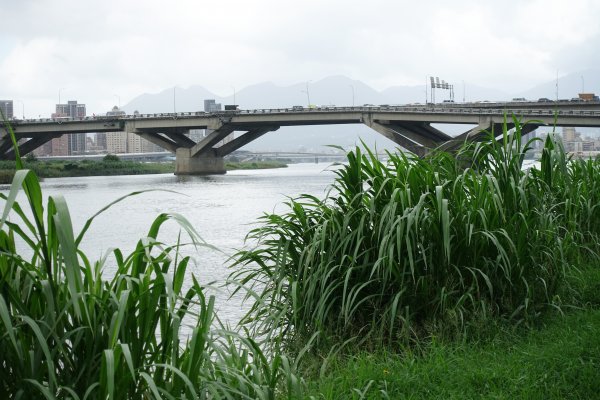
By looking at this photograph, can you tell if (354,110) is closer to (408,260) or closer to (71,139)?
(408,260)

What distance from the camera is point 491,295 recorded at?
6.10m

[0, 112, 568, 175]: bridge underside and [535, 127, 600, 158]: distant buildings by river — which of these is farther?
[0, 112, 568, 175]: bridge underside

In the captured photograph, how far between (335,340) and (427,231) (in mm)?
1040

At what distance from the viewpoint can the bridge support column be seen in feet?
263

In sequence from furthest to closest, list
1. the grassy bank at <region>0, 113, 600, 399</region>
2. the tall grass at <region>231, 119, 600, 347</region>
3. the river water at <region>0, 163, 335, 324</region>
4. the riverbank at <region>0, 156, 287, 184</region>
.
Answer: the riverbank at <region>0, 156, 287, 184</region>
the river water at <region>0, 163, 335, 324</region>
the tall grass at <region>231, 119, 600, 347</region>
the grassy bank at <region>0, 113, 600, 399</region>

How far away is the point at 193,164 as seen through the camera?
265 feet

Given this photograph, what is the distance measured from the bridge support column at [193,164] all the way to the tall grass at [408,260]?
241 feet

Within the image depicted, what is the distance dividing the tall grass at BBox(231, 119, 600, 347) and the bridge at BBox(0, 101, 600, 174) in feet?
181

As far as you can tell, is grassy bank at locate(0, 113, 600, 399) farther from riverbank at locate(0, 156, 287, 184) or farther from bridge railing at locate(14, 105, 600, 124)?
riverbank at locate(0, 156, 287, 184)

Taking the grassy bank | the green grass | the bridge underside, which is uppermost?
the bridge underside

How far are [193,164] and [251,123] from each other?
736 centimetres

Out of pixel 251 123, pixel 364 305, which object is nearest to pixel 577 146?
pixel 364 305

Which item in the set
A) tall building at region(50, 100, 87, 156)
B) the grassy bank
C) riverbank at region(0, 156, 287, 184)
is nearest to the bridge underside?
riverbank at region(0, 156, 287, 184)

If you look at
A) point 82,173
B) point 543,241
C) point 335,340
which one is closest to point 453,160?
point 543,241
